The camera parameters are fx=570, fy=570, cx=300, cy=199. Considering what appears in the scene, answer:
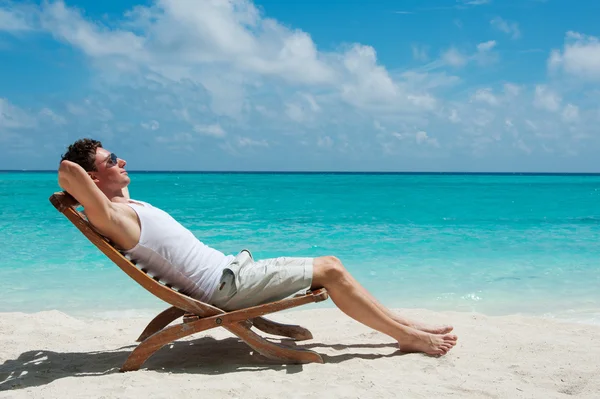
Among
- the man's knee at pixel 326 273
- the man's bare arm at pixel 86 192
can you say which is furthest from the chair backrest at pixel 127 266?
the man's knee at pixel 326 273

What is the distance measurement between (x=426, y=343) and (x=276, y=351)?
1027 mm

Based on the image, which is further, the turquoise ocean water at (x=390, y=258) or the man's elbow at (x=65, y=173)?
the turquoise ocean water at (x=390, y=258)

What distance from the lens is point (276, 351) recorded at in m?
3.66

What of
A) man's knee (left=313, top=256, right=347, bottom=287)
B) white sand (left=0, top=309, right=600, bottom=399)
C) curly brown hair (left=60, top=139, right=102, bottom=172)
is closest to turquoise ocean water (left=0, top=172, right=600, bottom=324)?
white sand (left=0, top=309, right=600, bottom=399)

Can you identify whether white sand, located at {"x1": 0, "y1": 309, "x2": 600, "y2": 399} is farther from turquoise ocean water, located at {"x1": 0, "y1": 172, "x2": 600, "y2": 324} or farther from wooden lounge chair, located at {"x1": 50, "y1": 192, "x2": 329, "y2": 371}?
turquoise ocean water, located at {"x1": 0, "y1": 172, "x2": 600, "y2": 324}

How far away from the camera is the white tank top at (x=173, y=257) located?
3451 millimetres

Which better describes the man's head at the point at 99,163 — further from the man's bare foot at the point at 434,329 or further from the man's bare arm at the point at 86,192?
the man's bare foot at the point at 434,329

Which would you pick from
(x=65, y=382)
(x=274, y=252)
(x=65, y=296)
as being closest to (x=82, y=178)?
(x=65, y=382)

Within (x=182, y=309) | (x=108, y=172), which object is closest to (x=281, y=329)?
(x=182, y=309)

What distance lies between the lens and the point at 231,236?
39.6ft

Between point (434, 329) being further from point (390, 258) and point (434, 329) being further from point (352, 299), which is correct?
point (390, 258)

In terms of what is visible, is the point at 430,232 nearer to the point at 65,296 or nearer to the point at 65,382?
the point at 65,296

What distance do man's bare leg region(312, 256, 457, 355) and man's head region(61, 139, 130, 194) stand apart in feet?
4.41

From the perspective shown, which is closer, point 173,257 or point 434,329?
A: point 173,257
